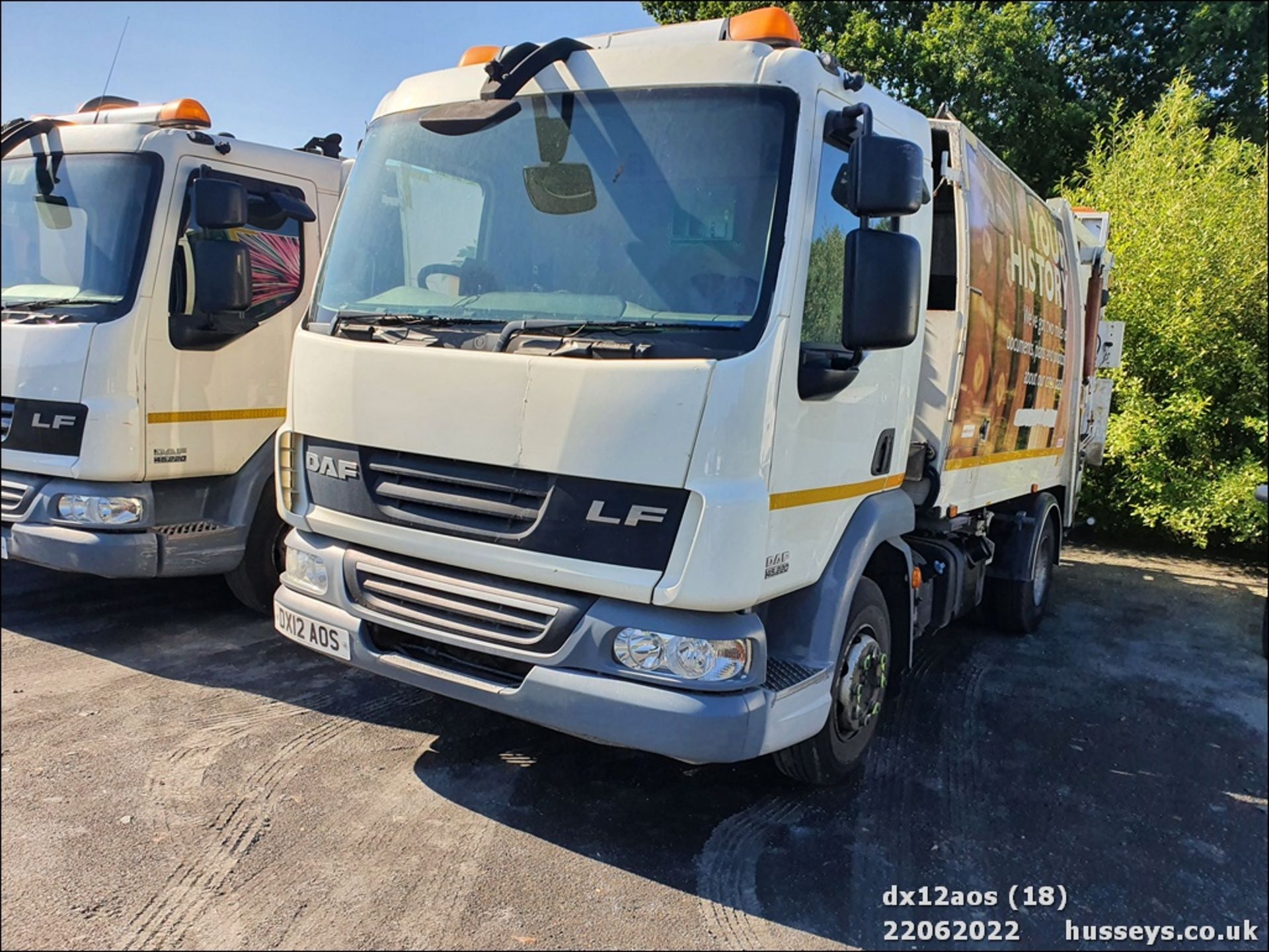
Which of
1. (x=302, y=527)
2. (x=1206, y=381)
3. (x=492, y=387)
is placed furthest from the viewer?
(x=1206, y=381)

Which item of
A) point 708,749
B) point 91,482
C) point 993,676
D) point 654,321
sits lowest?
point 993,676

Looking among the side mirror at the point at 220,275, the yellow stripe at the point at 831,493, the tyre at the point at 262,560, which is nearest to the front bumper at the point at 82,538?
the tyre at the point at 262,560

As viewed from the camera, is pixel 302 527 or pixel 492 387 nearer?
pixel 492 387

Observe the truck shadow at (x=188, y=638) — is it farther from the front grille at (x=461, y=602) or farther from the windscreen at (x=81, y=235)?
the windscreen at (x=81, y=235)

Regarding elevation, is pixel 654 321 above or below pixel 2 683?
above

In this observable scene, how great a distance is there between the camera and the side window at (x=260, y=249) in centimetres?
481

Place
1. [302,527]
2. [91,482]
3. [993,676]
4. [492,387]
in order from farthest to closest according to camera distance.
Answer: [993,676] → [91,482] → [302,527] → [492,387]

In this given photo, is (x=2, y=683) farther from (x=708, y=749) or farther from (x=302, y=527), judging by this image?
(x=708, y=749)

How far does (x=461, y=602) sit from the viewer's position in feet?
10.2

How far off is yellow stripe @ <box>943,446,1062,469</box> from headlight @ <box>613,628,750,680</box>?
77.1 inches

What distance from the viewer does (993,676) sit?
17.7 ft

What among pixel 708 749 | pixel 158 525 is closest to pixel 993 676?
pixel 708 749

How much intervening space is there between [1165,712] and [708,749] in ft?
11.1

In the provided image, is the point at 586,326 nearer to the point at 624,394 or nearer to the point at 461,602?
the point at 624,394
